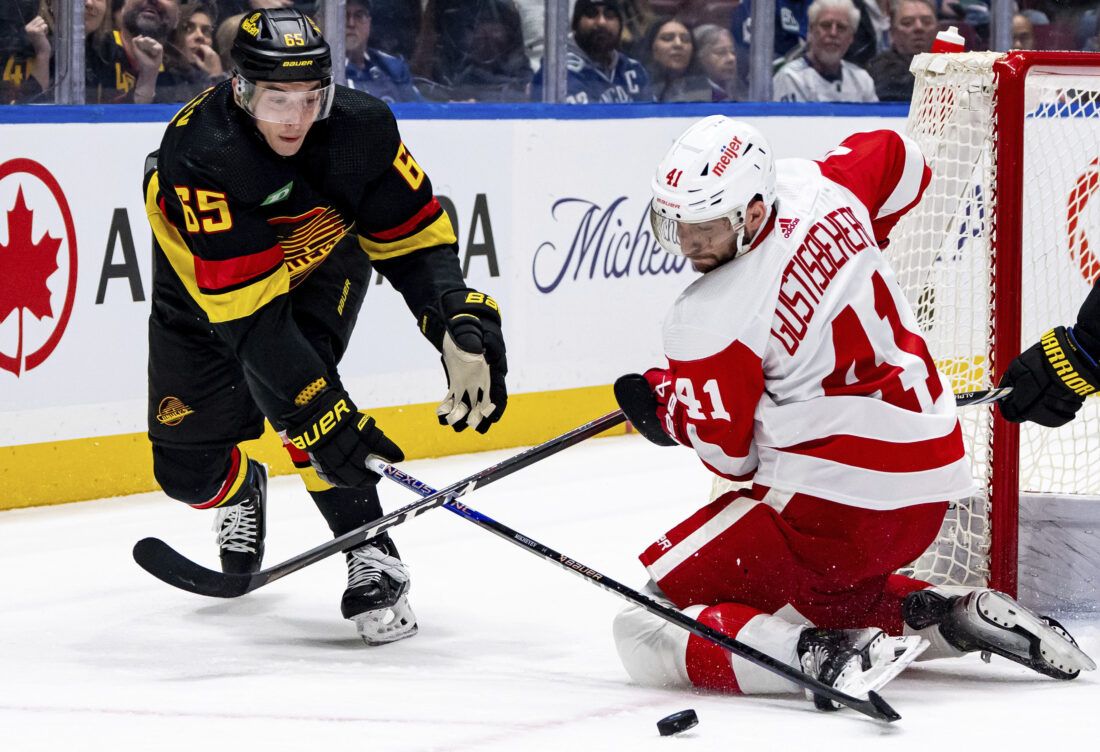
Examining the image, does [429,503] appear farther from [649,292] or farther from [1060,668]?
[649,292]

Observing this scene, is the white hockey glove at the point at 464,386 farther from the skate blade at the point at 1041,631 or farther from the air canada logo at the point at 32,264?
the air canada logo at the point at 32,264

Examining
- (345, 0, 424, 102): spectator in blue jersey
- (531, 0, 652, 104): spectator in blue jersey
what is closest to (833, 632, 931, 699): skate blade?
(345, 0, 424, 102): spectator in blue jersey

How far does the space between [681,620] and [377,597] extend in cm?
73

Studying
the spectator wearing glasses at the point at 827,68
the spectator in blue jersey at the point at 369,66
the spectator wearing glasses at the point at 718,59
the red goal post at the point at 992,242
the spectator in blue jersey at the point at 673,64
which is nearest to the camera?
the red goal post at the point at 992,242

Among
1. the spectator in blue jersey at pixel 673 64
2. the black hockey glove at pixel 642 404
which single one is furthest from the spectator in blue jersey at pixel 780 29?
the black hockey glove at pixel 642 404

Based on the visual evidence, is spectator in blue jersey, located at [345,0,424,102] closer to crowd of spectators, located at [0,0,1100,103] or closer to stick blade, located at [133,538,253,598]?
crowd of spectators, located at [0,0,1100,103]

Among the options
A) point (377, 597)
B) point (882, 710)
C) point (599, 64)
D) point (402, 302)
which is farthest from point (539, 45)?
point (882, 710)

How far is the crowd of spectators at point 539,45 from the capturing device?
4.33m

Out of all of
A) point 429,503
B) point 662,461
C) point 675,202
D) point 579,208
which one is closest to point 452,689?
point 429,503

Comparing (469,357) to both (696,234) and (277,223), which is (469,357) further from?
(696,234)

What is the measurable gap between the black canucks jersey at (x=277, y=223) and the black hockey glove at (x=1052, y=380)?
1016 mm

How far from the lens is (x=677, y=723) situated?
2.32m

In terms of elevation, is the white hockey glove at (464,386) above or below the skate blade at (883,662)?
above

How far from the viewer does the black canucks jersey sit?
2.86m
